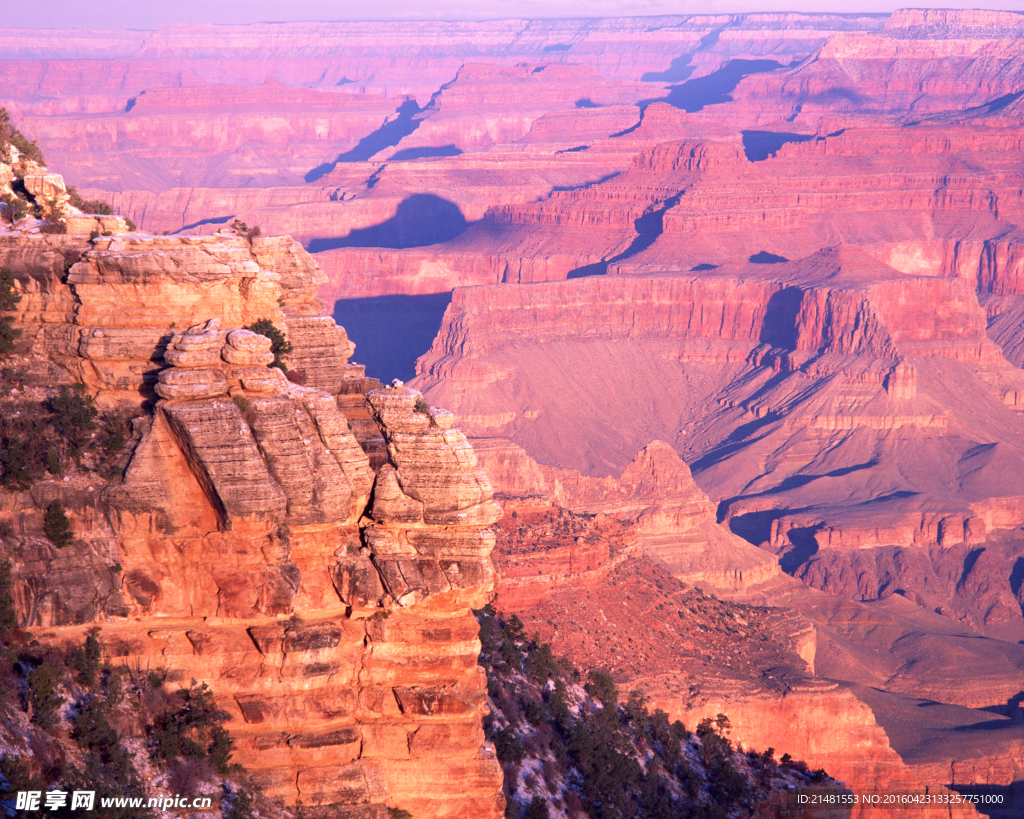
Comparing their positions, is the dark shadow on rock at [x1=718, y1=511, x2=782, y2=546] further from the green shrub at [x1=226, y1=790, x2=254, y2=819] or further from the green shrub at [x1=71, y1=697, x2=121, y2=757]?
the green shrub at [x1=71, y1=697, x2=121, y2=757]

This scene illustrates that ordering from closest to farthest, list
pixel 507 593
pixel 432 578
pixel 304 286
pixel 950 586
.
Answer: pixel 432 578 < pixel 304 286 < pixel 507 593 < pixel 950 586

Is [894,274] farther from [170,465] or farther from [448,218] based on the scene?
[170,465]

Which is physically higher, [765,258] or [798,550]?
[765,258]

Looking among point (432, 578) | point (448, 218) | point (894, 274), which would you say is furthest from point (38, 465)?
point (448, 218)

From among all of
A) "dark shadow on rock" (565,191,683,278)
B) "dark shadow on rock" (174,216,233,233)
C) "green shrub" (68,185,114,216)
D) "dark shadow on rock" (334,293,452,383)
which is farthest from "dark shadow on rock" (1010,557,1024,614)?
"dark shadow on rock" (174,216,233,233)

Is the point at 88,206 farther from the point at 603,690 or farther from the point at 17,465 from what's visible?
the point at 603,690

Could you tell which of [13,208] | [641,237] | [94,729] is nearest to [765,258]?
[641,237]

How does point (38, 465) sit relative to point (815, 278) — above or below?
below
